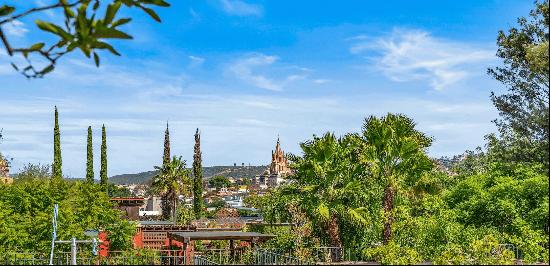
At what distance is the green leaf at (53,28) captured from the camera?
4262 mm

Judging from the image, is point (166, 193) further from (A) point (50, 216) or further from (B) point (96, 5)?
(B) point (96, 5)

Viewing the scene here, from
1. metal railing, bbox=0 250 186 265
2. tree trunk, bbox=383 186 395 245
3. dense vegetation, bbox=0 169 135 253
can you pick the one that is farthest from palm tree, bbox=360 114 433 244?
dense vegetation, bbox=0 169 135 253

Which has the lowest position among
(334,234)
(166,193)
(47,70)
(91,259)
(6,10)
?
(91,259)

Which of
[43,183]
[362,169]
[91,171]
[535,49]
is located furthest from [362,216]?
[91,171]

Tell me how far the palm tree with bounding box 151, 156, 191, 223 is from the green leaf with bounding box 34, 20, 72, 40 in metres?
Result: 57.1

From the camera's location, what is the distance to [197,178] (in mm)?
73812

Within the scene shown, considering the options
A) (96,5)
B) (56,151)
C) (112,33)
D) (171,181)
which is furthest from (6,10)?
(56,151)

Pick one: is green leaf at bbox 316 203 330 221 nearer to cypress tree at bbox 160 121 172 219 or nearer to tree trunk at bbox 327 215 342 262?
tree trunk at bbox 327 215 342 262

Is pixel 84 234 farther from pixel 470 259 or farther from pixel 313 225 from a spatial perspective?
pixel 470 259

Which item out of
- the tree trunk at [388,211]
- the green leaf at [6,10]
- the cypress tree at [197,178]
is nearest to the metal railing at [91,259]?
the tree trunk at [388,211]

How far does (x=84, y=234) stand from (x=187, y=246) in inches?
282

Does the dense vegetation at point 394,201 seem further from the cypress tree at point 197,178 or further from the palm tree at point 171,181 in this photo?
the cypress tree at point 197,178

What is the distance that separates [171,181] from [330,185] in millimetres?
35529

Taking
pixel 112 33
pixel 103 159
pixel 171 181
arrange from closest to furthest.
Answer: pixel 112 33 < pixel 171 181 < pixel 103 159
